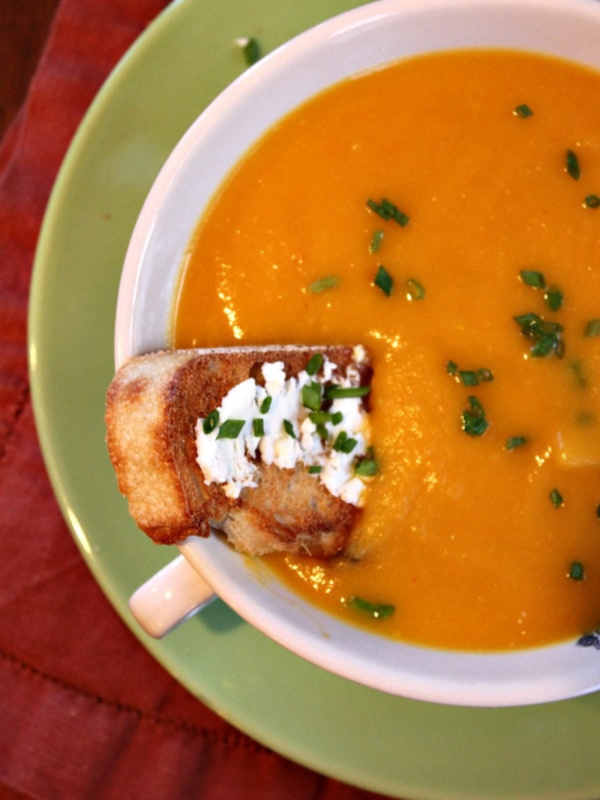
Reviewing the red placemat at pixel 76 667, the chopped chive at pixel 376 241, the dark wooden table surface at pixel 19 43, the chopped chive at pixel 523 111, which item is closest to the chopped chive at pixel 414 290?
the chopped chive at pixel 376 241

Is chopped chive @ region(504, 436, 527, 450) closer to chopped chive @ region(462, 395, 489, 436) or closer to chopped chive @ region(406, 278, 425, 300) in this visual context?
chopped chive @ region(462, 395, 489, 436)

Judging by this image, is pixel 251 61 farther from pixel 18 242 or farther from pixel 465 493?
pixel 465 493

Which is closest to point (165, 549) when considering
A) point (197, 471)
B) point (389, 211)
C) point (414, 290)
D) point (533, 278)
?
Answer: point (197, 471)

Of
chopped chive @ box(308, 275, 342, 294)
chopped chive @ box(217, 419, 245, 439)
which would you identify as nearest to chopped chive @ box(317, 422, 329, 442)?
→ chopped chive @ box(217, 419, 245, 439)

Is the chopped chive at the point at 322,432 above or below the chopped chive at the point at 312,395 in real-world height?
below

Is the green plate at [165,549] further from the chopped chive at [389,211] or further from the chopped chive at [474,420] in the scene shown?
the chopped chive at [474,420]

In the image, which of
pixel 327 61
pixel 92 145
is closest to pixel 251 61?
pixel 327 61

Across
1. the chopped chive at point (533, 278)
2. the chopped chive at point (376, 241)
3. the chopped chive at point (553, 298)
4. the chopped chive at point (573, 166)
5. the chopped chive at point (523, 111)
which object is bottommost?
the chopped chive at point (553, 298)
